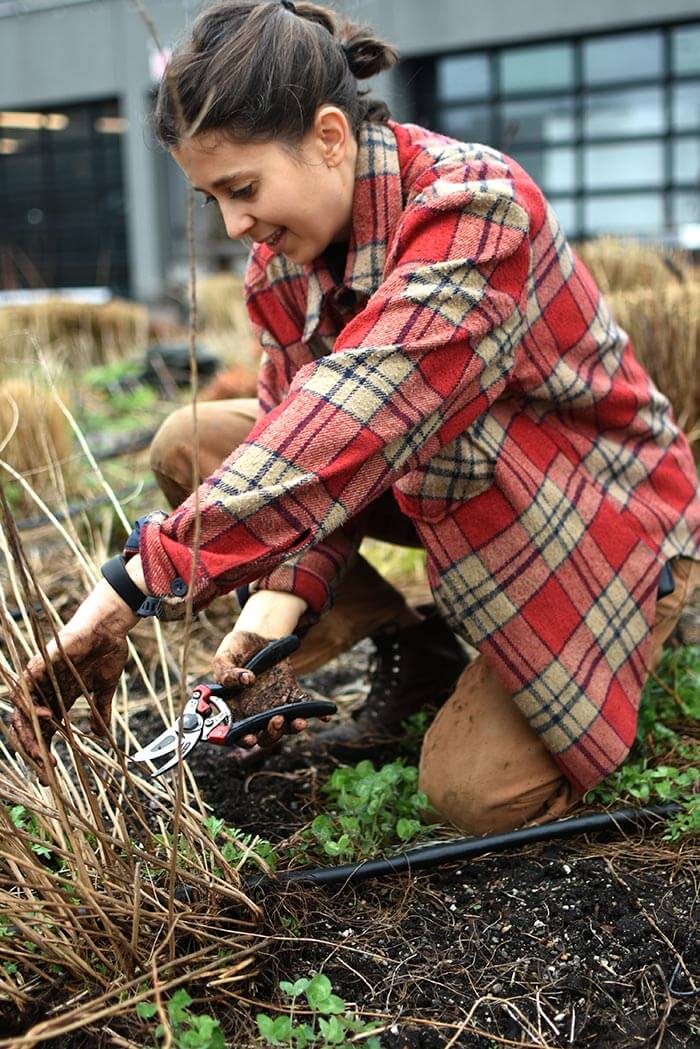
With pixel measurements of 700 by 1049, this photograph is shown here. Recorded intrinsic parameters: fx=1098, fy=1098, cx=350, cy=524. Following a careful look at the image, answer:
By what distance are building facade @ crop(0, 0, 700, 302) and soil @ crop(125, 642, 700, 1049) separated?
27.8 feet

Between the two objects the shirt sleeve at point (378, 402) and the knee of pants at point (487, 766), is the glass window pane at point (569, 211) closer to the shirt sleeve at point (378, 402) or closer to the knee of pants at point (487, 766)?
the knee of pants at point (487, 766)

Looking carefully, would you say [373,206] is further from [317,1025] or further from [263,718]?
[317,1025]

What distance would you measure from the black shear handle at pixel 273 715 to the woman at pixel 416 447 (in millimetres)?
22

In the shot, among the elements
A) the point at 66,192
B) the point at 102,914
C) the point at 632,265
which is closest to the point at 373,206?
the point at 102,914

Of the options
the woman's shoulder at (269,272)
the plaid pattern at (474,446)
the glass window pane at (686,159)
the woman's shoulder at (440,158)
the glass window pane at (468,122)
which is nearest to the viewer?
the plaid pattern at (474,446)

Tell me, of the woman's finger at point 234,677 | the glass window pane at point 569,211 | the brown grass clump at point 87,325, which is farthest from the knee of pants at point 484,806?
the glass window pane at point 569,211

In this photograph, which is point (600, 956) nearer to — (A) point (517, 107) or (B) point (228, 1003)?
(B) point (228, 1003)

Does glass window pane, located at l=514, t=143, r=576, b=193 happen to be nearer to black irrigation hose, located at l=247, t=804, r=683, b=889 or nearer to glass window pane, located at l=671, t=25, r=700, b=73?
glass window pane, located at l=671, t=25, r=700, b=73

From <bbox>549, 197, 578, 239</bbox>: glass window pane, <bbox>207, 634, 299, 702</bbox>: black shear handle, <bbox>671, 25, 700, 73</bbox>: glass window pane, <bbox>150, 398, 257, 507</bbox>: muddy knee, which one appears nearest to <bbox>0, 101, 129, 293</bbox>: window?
<bbox>549, 197, 578, 239</bbox>: glass window pane

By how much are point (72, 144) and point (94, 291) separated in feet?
6.59

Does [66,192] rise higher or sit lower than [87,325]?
higher

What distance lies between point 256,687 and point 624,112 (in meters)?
11.2

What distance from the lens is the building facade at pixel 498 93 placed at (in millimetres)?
10914

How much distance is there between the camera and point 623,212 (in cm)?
1148
